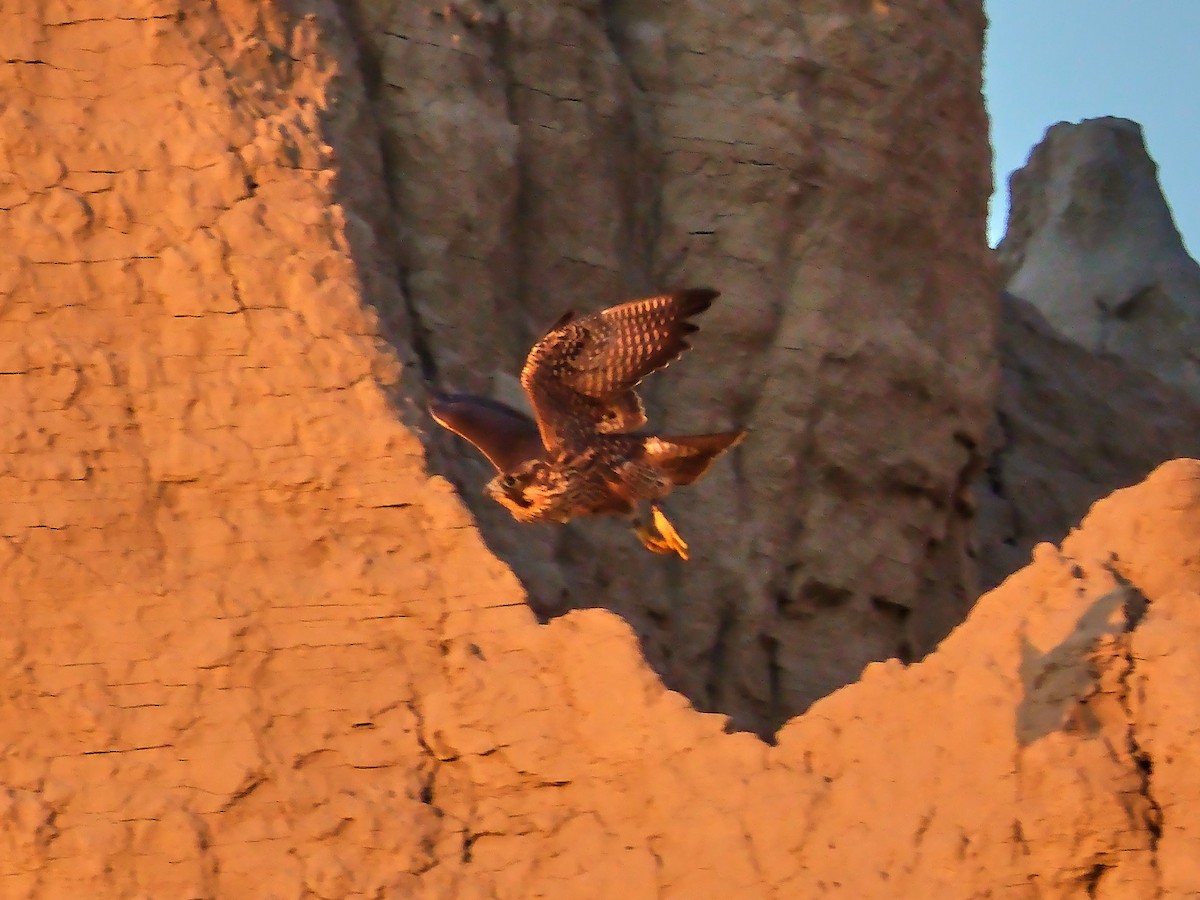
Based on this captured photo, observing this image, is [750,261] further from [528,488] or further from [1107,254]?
[1107,254]

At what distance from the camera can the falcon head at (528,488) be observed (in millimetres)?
7383

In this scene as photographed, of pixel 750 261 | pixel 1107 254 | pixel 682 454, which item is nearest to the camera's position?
pixel 682 454

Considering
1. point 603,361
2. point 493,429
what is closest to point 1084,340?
point 493,429

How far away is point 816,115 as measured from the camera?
1052 centimetres

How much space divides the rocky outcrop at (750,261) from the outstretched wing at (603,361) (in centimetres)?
158

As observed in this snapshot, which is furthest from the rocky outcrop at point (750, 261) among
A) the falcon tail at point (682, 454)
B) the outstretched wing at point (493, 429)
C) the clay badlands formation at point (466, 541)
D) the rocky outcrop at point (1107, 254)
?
the rocky outcrop at point (1107, 254)

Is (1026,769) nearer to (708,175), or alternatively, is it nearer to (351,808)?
(351,808)

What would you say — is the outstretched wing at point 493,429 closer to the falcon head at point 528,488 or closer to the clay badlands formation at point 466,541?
the falcon head at point 528,488

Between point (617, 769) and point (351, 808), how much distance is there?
2.97 feet

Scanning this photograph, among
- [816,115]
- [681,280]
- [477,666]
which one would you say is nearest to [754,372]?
→ [681,280]

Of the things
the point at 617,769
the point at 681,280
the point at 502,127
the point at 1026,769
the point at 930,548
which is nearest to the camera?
the point at 1026,769

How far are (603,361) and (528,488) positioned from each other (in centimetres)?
66

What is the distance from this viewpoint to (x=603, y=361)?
22.9 ft

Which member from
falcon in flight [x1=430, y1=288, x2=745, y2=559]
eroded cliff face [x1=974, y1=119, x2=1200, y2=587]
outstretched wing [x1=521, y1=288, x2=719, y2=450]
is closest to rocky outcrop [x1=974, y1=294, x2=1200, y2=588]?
eroded cliff face [x1=974, y1=119, x2=1200, y2=587]
